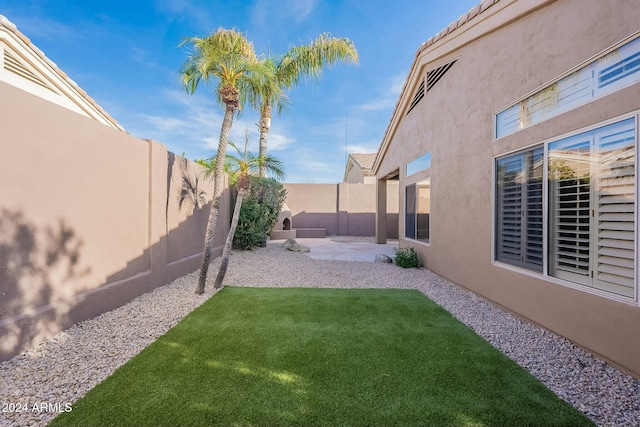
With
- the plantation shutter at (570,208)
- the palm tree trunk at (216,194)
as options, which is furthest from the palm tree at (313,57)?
the plantation shutter at (570,208)

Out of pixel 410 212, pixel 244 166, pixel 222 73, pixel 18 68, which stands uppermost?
pixel 18 68

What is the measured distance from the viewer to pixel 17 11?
7316 millimetres

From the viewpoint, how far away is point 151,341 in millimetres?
3783

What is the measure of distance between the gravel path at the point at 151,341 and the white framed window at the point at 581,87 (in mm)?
3420

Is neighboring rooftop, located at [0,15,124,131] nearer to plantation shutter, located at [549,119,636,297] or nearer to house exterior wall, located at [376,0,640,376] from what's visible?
house exterior wall, located at [376,0,640,376]

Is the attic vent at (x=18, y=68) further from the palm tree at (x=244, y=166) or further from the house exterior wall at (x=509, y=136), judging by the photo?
the house exterior wall at (x=509, y=136)

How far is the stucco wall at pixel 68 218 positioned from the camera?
3289mm

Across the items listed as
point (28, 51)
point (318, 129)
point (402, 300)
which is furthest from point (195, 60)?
point (318, 129)

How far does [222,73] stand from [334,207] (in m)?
15.9

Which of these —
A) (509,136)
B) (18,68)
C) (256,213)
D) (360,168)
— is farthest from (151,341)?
(360,168)

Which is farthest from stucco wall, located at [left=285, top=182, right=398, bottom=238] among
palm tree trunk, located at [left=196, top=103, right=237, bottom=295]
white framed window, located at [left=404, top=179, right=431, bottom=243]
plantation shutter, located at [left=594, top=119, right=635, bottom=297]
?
plantation shutter, located at [left=594, top=119, right=635, bottom=297]

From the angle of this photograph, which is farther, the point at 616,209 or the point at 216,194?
the point at 216,194

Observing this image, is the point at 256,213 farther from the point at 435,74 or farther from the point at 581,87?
the point at 581,87

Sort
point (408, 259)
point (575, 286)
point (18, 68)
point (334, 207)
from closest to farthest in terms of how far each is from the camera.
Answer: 1. point (575, 286)
2. point (18, 68)
3. point (408, 259)
4. point (334, 207)
